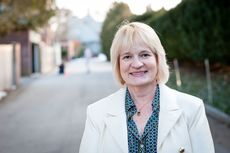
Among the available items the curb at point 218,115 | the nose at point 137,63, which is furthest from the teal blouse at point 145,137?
the curb at point 218,115

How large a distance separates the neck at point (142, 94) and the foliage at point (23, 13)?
23950mm

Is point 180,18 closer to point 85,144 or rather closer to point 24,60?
point 24,60

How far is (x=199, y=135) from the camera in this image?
9.33ft

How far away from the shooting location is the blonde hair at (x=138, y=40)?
2.89 m

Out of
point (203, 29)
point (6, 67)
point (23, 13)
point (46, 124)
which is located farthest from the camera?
point (23, 13)

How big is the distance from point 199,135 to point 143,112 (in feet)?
1.16

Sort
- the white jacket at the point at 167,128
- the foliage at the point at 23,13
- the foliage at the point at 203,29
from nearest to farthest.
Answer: the white jacket at the point at 167,128, the foliage at the point at 203,29, the foliage at the point at 23,13

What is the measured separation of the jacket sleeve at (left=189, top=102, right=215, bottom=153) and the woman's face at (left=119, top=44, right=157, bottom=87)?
14.4 inches

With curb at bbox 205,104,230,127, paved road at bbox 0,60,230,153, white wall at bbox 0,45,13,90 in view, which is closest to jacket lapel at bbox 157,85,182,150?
paved road at bbox 0,60,230,153

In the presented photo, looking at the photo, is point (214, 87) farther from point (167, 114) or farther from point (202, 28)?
point (167, 114)

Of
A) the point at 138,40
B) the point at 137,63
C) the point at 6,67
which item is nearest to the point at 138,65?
the point at 137,63

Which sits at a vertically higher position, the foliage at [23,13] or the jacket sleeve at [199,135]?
the foliage at [23,13]

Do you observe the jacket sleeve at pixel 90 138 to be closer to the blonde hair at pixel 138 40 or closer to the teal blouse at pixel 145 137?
the teal blouse at pixel 145 137

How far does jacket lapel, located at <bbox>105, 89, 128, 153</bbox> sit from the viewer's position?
2.84 m
